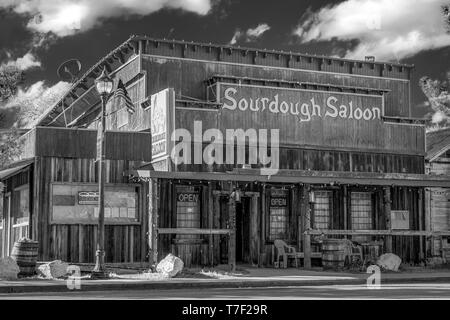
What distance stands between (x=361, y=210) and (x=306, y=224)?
4.12 meters

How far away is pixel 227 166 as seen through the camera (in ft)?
87.4

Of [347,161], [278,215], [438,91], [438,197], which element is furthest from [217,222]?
[438,197]

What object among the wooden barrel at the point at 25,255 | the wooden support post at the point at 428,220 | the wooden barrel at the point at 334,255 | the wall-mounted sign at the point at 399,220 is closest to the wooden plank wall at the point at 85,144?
the wooden barrel at the point at 25,255

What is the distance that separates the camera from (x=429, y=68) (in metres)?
37.2

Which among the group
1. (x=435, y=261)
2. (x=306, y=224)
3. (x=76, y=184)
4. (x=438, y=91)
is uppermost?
(x=438, y=91)

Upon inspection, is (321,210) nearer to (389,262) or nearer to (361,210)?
(361,210)

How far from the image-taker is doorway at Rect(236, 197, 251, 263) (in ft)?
89.5

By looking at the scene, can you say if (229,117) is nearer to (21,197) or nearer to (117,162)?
(117,162)

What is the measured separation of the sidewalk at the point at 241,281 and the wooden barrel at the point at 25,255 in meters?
1.05

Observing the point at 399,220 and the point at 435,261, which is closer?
the point at 399,220

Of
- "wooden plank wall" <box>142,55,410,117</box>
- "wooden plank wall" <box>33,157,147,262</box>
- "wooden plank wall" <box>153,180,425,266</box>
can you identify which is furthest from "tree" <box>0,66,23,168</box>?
"wooden plank wall" <box>153,180,425,266</box>

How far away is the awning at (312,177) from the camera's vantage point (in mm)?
23672

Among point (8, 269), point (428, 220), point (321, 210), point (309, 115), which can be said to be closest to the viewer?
point (8, 269)

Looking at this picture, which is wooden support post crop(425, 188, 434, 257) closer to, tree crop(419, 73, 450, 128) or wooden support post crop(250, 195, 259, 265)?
tree crop(419, 73, 450, 128)
